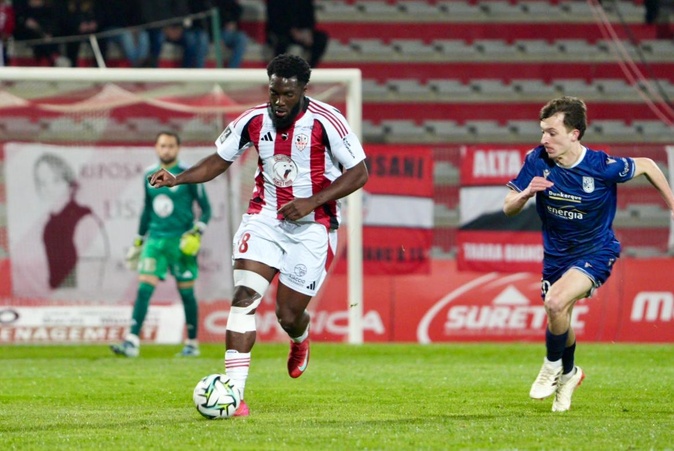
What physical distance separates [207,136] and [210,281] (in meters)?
1.74

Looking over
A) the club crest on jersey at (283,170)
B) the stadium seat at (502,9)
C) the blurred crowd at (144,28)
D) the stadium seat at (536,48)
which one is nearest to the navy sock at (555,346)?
the club crest on jersey at (283,170)

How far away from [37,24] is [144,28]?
5.78 feet

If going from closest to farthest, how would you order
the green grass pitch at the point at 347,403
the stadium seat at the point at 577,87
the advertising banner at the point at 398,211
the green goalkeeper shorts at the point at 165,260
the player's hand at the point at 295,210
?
the green grass pitch at the point at 347,403 < the player's hand at the point at 295,210 < the green goalkeeper shorts at the point at 165,260 < the advertising banner at the point at 398,211 < the stadium seat at the point at 577,87

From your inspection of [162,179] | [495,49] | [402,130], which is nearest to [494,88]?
[495,49]

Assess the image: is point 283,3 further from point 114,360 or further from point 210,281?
point 114,360

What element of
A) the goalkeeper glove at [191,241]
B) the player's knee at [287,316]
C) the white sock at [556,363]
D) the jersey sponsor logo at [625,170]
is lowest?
the goalkeeper glove at [191,241]

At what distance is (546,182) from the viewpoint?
7.80 m

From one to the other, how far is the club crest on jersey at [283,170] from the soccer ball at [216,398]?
53.6 inches

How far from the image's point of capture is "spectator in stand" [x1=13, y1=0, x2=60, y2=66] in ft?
59.2

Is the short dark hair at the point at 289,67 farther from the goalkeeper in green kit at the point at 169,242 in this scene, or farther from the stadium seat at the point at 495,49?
the stadium seat at the point at 495,49

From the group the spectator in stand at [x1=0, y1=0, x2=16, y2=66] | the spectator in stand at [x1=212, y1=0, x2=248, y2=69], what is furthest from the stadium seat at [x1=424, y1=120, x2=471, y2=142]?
the spectator in stand at [x1=0, y1=0, x2=16, y2=66]

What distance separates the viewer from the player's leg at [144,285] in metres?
12.9

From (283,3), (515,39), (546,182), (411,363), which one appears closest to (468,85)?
(515,39)

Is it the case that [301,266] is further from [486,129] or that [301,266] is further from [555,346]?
[486,129]
